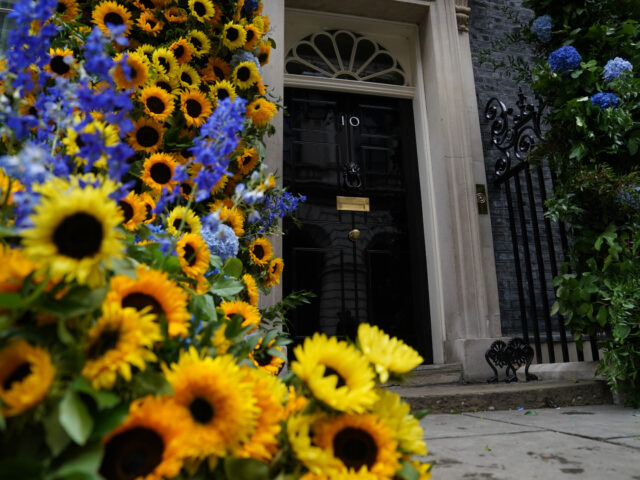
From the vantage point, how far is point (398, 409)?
76cm

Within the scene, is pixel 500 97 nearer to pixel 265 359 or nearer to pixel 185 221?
pixel 265 359

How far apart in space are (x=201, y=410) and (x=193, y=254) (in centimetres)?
45

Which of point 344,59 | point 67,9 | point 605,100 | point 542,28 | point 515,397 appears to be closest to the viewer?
point 67,9

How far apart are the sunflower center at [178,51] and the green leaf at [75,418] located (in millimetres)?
2056

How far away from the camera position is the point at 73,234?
560mm

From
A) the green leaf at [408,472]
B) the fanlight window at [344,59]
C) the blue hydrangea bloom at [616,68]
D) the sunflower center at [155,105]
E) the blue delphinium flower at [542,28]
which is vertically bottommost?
the green leaf at [408,472]

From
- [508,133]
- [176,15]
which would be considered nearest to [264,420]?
[176,15]

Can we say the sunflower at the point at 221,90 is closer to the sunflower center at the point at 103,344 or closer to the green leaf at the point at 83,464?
the sunflower center at the point at 103,344

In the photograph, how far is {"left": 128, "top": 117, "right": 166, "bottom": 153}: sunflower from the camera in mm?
1755

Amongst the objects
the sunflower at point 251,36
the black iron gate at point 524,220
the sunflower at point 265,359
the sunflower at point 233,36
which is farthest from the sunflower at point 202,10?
the black iron gate at point 524,220

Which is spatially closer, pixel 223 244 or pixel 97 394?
pixel 97 394

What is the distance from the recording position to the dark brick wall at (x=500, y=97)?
4699 millimetres

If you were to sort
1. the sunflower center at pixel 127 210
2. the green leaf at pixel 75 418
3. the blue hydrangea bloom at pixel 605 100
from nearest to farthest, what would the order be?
1. the green leaf at pixel 75 418
2. the sunflower center at pixel 127 210
3. the blue hydrangea bloom at pixel 605 100

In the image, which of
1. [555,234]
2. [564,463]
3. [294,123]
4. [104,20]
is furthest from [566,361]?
[104,20]
